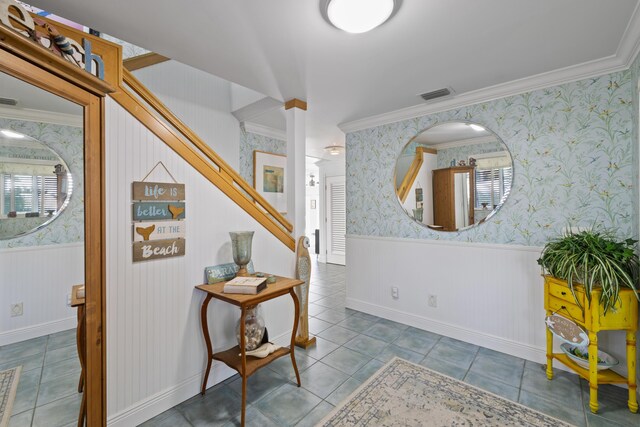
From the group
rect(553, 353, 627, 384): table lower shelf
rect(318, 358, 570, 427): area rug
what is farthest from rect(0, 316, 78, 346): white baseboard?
rect(553, 353, 627, 384): table lower shelf

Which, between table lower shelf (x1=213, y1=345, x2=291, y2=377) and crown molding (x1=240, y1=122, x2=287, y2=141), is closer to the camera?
table lower shelf (x1=213, y1=345, x2=291, y2=377)

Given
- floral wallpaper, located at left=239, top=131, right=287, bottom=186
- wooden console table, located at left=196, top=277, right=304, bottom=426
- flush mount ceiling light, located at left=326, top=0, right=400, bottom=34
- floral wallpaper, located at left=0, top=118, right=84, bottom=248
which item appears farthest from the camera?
floral wallpaper, located at left=239, top=131, right=287, bottom=186

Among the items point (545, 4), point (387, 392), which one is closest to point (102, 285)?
point (387, 392)

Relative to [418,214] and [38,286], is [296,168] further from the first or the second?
[38,286]

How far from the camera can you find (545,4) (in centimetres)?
152

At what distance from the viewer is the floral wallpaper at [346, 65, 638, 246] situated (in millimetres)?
2113

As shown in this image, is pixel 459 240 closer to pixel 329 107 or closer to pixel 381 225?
pixel 381 225

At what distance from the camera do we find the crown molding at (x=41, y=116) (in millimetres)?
967

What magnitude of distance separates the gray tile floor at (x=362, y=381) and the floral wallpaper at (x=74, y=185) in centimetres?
129

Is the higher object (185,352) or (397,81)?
(397,81)

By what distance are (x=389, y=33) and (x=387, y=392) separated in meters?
2.39

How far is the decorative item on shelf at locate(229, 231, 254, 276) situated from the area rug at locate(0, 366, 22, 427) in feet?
3.90

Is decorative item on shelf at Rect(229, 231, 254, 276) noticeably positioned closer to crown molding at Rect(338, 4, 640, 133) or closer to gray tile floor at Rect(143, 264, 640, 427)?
gray tile floor at Rect(143, 264, 640, 427)

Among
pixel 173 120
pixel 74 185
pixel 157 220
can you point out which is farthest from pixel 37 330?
pixel 173 120
